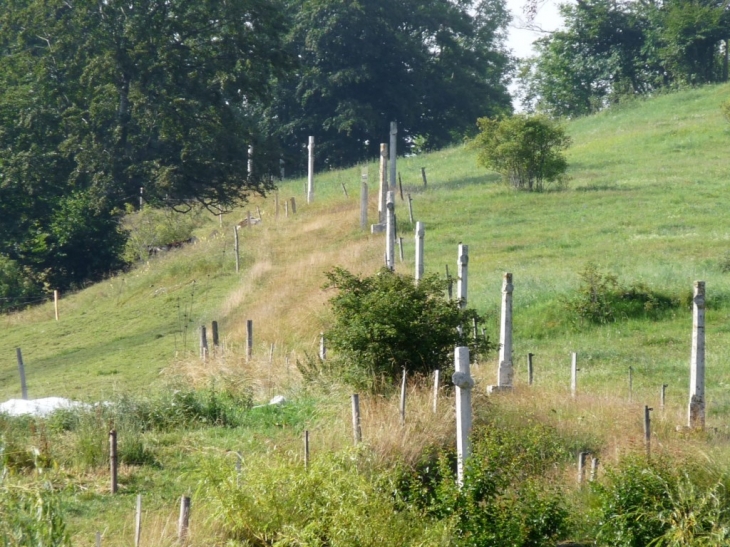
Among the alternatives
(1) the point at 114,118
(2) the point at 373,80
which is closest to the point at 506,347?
(1) the point at 114,118

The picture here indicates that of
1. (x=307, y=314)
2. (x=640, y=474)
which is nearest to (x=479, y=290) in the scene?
(x=307, y=314)

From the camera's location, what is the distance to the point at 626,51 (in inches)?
2702

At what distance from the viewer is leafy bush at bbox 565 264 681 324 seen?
21562mm

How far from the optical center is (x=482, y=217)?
33.6 meters

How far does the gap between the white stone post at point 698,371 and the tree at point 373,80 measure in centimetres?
4699

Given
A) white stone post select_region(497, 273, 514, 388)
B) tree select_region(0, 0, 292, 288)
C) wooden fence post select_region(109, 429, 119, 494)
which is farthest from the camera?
tree select_region(0, 0, 292, 288)

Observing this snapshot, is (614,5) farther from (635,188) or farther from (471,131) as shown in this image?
(635,188)

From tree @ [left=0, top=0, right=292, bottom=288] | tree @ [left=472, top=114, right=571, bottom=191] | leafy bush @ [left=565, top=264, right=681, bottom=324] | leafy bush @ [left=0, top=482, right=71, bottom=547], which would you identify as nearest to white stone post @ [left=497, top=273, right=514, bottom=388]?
leafy bush @ [left=565, top=264, right=681, bottom=324]

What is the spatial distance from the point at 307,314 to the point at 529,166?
53.3 feet

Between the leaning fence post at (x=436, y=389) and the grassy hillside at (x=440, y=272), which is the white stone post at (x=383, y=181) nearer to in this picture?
the grassy hillside at (x=440, y=272)

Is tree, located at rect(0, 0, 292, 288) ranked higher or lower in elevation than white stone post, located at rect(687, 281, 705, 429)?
higher

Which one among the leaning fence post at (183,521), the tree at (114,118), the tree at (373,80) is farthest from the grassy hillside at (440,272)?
the tree at (373,80)

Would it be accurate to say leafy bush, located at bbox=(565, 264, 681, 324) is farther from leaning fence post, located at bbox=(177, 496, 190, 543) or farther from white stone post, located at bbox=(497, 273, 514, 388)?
leaning fence post, located at bbox=(177, 496, 190, 543)

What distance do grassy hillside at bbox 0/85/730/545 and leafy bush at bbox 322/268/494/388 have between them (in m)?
0.51
